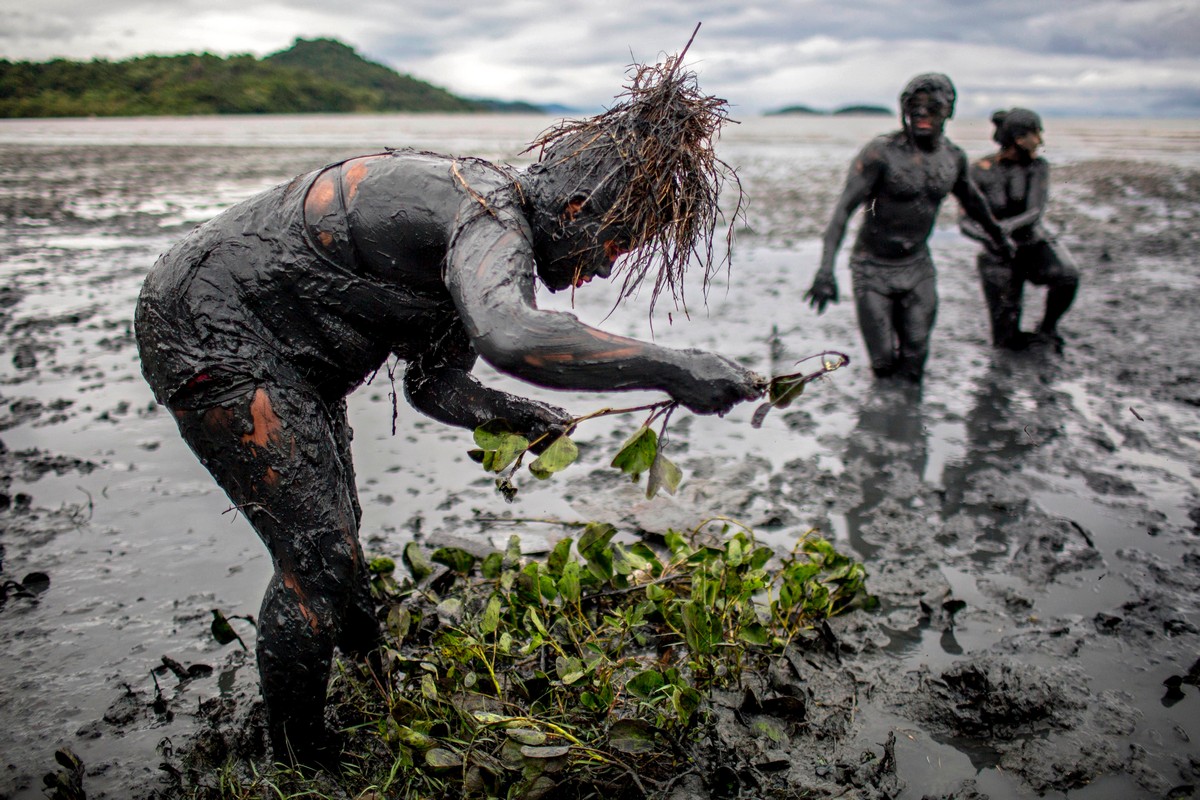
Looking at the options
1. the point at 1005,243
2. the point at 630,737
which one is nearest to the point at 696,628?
the point at 630,737

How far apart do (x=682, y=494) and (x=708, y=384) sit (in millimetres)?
2430

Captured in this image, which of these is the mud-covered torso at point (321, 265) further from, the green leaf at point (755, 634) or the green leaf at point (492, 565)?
the green leaf at point (755, 634)

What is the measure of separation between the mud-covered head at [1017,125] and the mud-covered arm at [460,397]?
18.1ft

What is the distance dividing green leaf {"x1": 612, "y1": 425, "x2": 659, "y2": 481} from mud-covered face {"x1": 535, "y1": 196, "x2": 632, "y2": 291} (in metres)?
0.45

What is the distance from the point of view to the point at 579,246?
2119mm

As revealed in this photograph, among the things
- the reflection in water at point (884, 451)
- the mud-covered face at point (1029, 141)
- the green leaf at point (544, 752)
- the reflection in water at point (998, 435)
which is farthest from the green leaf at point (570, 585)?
the mud-covered face at point (1029, 141)

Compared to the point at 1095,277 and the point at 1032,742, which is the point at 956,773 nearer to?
the point at 1032,742

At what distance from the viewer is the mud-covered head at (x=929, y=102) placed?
5285 millimetres

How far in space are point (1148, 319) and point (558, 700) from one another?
709 cm

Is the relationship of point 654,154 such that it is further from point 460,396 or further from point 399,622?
point 399,622

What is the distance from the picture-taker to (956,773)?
8.09 feet

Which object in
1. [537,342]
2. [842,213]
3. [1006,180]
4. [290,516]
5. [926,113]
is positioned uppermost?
[926,113]

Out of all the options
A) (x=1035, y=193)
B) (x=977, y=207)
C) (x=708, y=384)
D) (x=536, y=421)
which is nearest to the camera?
(x=708, y=384)

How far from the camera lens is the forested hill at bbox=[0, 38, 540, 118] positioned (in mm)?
46031
